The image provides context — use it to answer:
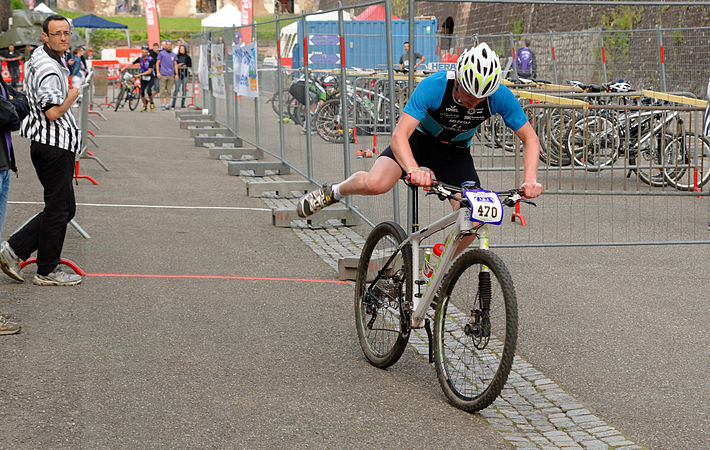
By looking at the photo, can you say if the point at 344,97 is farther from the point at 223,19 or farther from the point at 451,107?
the point at 223,19

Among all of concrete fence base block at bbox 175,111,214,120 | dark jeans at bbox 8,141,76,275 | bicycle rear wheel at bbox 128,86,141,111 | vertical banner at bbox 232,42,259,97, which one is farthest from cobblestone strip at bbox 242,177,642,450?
bicycle rear wheel at bbox 128,86,141,111

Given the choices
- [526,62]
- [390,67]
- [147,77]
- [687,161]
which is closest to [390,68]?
[390,67]

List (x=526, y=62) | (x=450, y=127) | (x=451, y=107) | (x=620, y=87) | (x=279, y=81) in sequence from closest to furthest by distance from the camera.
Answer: (x=451, y=107)
(x=450, y=127)
(x=279, y=81)
(x=620, y=87)
(x=526, y=62)

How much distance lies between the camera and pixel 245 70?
588 inches

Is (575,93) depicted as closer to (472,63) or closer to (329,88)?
(329,88)

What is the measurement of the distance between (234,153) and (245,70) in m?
1.98

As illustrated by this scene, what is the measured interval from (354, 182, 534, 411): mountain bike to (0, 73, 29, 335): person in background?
7.24 ft

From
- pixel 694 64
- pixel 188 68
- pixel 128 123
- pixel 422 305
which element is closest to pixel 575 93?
pixel 694 64

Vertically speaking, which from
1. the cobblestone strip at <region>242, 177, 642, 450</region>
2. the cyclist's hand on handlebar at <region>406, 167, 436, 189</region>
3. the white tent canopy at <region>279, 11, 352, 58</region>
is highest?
the white tent canopy at <region>279, 11, 352, 58</region>

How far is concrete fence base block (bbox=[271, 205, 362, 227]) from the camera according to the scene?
1013 centimetres

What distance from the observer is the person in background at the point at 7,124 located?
6.09m

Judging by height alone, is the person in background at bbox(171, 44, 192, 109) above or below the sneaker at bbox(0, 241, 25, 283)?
above

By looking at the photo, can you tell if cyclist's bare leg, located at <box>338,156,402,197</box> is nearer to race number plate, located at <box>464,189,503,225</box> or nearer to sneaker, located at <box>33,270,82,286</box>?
race number plate, located at <box>464,189,503,225</box>

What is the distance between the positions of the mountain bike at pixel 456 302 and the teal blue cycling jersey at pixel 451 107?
0.47 metres
